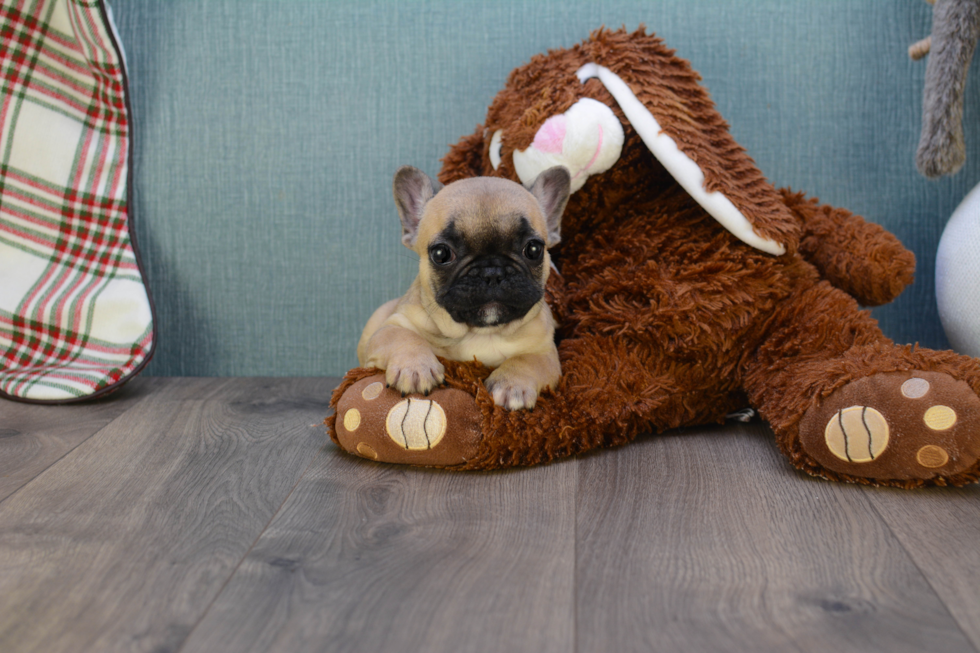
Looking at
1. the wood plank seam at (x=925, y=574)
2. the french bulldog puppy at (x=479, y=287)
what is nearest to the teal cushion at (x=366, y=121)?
the french bulldog puppy at (x=479, y=287)

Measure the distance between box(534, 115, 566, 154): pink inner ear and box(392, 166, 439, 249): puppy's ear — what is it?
23 centimetres

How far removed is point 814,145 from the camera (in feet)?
6.28

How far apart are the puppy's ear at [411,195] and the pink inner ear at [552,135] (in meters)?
0.23

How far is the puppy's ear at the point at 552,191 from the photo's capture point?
144 centimetres

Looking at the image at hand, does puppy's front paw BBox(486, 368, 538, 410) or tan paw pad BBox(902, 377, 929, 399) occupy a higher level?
tan paw pad BBox(902, 377, 929, 399)

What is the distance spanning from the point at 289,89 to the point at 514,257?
0.94 metres

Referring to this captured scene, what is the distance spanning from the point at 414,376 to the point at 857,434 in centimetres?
72

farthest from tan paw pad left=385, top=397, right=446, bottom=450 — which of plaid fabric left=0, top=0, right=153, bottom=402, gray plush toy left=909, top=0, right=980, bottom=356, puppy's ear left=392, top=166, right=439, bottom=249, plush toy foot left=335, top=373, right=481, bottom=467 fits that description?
gray plush toy left=909, top=0, right=980, bottom=356

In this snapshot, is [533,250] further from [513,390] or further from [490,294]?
[513,390]

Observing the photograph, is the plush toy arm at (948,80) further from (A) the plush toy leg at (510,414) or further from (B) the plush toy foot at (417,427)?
(B) the plush toy foot at (417,427)

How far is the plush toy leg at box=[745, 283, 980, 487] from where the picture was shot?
3.80ft

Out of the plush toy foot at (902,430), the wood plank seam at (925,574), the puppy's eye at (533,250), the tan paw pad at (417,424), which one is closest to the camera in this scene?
the wood plank seam at (925,574)

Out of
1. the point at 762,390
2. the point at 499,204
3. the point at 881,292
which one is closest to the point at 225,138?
the point at 499,204

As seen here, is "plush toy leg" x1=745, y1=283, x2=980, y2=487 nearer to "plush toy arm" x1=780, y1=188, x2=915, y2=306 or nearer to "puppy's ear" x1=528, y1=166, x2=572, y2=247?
"plush toy arm" x1=780, y1=188, x2=915, y2=306
